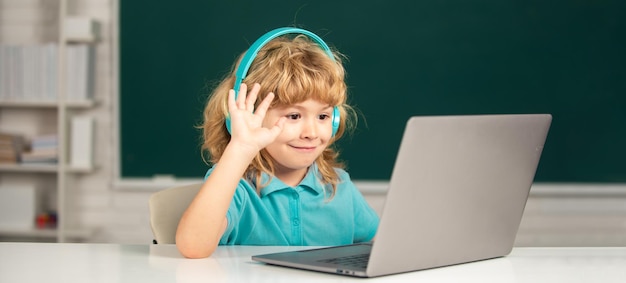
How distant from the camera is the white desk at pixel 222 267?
1.20 meters

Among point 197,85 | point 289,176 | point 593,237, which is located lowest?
point 593,237

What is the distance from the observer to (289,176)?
1.91 metres

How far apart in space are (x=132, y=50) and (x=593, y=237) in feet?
8.36

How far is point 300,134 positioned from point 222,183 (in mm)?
370

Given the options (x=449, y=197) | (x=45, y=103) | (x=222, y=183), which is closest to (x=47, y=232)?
(x=45, y=103)

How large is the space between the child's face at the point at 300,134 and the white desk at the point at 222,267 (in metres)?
0.29

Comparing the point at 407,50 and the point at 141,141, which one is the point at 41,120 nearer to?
the point at 141,141

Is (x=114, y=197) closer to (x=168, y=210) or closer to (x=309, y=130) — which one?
(x=168, y=210)

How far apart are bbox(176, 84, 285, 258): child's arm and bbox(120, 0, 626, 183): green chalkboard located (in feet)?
8.66

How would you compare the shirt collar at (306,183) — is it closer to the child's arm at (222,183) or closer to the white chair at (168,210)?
the white chair at (168,210)

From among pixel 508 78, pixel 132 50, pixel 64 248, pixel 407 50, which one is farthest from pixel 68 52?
pixel 64 248

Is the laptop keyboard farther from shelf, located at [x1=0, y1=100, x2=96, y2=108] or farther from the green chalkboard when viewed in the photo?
shelf, located at [x1=0, y1=100, x2=96, y2=108]

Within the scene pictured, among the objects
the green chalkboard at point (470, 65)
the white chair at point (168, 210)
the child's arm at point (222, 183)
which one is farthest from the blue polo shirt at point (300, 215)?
the green chalkboard at point (470, 65)

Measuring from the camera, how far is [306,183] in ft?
6.25
